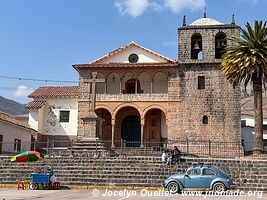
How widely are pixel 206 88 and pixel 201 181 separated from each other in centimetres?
1937

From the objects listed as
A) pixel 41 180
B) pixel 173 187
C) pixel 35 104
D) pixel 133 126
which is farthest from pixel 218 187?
pixel 35 104

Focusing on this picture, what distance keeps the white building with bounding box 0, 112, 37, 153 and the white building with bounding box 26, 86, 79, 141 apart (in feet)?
6.25

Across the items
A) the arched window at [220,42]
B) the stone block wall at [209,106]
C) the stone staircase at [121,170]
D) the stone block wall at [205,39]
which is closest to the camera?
the stone staircase at [121,170]

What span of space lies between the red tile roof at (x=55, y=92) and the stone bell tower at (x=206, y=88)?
11215 millimetres

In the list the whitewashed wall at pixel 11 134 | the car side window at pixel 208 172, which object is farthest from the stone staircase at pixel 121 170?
the whitewashed wall at pixel 11 134

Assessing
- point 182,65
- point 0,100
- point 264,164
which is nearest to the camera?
point 264,164

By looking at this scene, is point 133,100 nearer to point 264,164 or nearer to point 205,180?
point 264,164

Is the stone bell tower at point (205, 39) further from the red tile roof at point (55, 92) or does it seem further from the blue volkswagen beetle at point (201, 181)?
the blue volkswagen beetle at point (201, 181)

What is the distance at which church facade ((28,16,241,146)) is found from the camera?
32875mm

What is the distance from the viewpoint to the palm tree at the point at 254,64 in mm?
24688

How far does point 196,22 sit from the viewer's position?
3600 centimetres

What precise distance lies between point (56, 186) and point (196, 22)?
2371cm

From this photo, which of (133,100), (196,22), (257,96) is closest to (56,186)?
(257,96)

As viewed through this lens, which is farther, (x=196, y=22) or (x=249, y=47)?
(x=196, y=22)
